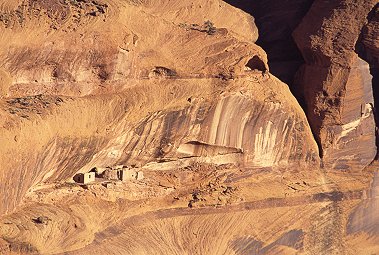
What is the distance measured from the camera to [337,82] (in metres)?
19.5

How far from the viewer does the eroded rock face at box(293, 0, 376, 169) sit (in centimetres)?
1936

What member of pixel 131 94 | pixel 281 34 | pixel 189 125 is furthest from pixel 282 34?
pixel 131 94

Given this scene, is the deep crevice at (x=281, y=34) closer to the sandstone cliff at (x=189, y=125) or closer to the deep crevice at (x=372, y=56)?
the sandstone cliff at (x=189, y=125)

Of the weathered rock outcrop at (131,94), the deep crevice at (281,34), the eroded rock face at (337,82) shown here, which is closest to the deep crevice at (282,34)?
the deep crevice at (281,34)

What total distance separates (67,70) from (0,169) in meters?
3.04

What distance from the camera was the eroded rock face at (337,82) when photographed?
1936 cm

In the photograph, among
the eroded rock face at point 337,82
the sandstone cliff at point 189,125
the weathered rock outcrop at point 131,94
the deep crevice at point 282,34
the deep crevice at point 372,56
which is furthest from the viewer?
the deep crevice at point 282,34

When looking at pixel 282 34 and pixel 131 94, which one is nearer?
pixel 131 94

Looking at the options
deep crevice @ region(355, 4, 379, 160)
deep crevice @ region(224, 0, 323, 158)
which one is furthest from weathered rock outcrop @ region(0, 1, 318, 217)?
deep crevice @ region(355, 4, 379, 160)

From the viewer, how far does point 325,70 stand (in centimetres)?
1966

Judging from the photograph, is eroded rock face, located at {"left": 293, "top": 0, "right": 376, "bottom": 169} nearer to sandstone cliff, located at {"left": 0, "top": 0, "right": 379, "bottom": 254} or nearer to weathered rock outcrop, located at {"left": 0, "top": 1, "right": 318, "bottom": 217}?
sandstone cliff, located at {"left": 0, "top": 0, "right": 379, "bottom": 254}

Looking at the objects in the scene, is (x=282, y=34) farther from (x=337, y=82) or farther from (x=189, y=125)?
(x=189, y=125)

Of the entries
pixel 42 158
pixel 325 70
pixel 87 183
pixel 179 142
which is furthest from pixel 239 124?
pixel 42 158

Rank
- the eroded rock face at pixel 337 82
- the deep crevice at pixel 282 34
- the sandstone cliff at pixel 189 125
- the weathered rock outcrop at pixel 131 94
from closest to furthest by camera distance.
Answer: the weathered rock outcrop at pixel 131 94 < the sandstone cliff at pixel 189 125 < the eroded rock face at pixel 337 82 < the deep crevice at pixel 282 34
